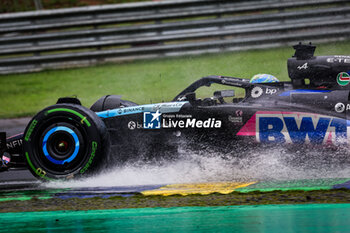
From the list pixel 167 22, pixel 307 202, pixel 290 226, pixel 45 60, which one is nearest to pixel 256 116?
pixel 307 202

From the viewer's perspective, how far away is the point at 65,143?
549 cm

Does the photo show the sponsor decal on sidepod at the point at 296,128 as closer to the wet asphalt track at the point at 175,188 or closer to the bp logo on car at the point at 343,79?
the wet asphalt track at the point at 175,188

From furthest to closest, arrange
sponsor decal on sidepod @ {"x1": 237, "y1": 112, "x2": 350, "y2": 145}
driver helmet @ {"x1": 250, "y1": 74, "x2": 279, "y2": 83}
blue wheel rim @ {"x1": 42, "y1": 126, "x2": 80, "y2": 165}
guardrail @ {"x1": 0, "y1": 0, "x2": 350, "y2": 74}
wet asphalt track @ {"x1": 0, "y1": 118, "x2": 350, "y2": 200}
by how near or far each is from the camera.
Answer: guardrail @ {"x1": 0, "y1": 0, "x2": 350, "y2": 74} → driver helmet @ {"x1": 250, "y1": 74, "x2": 279, "y2": 83} → blue wheel rim @ {"x1": 42, "y1": 126, "x2": 80, "y2": 165} → sponsor decal on sidepod @ {"x1": 237, "y1": 112, "x2": 350, "y2": 145} → wet asphalt track @ {"x1": 0, "y1": 118, "x2": 350, "y2": 200}

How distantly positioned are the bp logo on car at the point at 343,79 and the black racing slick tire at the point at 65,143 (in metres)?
2.59

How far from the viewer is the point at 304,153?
5.30 meters

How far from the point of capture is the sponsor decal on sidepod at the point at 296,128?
17.2ft

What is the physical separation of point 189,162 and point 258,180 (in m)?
0.80

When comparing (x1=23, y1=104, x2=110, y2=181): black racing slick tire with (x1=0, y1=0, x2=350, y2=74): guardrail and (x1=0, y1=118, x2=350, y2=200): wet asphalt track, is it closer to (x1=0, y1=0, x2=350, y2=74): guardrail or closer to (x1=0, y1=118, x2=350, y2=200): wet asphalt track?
(x1=0, y1=118, x2=350, y2=200): wet asphalt track

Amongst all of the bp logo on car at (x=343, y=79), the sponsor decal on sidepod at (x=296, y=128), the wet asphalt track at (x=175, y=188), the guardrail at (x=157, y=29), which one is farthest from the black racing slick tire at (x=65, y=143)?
the guardrail at (x=157, y=29)

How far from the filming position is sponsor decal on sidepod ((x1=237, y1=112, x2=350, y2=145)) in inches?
207

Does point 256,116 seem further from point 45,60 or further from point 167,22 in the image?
point 45,60

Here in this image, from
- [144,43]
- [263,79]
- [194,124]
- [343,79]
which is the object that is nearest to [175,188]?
[194,124]

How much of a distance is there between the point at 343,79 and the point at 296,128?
2.99 feet

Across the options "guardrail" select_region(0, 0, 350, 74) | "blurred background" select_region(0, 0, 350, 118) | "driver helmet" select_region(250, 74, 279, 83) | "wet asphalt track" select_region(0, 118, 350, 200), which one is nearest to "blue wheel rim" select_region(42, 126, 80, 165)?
"wet asphalt track" select_region(0, 118, 350, 200)
